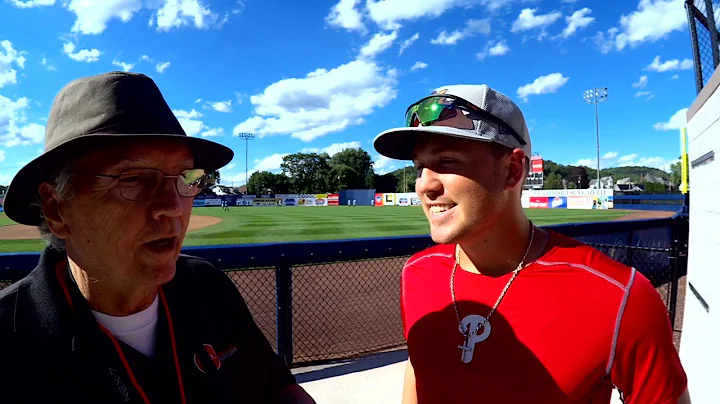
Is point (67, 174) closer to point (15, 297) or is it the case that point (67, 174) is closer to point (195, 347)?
point (15, 297)

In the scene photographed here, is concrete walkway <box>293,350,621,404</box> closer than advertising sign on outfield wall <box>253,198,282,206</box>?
Yes

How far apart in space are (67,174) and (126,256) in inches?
12.7

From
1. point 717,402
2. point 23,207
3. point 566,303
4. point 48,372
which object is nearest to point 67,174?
point 23,207

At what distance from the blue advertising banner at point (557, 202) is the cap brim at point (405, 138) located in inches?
1805

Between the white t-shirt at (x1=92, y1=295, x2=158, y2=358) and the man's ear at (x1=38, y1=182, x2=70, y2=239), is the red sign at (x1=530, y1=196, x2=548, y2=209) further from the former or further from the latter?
the man's ear at (x1=38, y1=182, x2=70, y2=239)

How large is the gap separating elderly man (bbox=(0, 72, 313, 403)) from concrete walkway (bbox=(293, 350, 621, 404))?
2311 mm

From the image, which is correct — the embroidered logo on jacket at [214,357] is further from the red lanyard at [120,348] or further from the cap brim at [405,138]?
the cap brim at [405,138]

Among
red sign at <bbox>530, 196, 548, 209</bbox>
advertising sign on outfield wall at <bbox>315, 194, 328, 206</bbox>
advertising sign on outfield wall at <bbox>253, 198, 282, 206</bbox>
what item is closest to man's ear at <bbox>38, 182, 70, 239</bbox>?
red sign at <bbox>530, 196, 548, 209</bbox>

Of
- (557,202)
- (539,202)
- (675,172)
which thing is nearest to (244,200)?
(539,202)

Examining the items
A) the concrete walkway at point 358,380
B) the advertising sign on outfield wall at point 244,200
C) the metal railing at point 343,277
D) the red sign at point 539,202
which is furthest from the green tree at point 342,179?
the concrete walkway at point 358,380

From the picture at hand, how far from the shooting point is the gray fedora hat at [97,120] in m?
1.21

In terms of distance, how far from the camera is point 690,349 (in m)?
2.84

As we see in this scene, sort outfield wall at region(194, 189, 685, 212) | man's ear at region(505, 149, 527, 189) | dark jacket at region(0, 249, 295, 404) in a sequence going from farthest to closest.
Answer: outfield wall at region(194, 189, 685, 212) → man's ear at region(505, 149, 527, 189) → dark jacket at region(0, 249, 295, 404)

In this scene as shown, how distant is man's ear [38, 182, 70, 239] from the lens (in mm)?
1314
